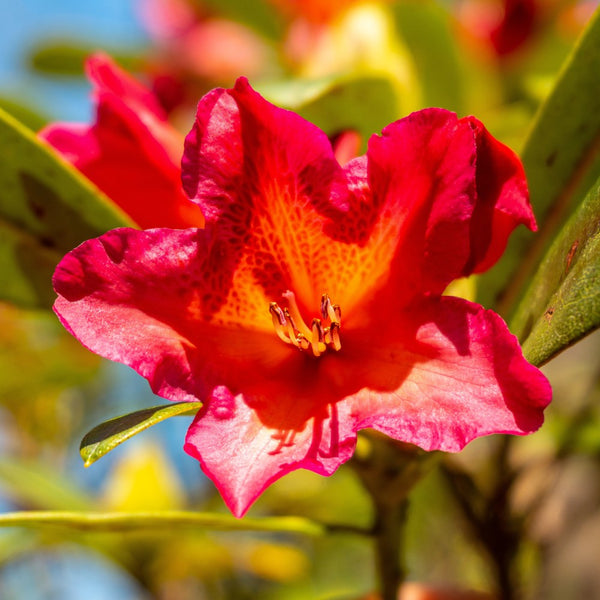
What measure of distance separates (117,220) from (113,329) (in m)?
0.29

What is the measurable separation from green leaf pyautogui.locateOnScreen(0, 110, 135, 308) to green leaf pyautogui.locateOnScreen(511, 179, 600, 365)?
18.2 inches

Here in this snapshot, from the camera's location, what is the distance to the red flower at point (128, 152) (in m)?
0.78

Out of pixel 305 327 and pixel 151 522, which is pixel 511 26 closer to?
pixel 305 327

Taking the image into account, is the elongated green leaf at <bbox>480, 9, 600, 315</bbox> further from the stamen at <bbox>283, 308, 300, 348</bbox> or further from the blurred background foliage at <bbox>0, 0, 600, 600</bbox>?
the stamen at <bbox>283, 308, 300, 348</bbox>

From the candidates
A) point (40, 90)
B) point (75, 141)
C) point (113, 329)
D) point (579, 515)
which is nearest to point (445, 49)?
point (75, 141)

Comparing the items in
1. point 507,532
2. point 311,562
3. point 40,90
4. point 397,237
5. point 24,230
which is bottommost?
point 311,562

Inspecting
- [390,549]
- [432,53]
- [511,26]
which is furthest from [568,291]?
[511,26]

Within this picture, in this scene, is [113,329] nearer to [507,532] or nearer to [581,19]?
[507,532]

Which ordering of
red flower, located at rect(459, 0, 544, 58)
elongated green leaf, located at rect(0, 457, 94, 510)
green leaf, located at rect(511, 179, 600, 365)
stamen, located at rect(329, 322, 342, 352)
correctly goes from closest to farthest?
green leaf, located at rect(511, 179, 600, 365)
stamen, located at rect(329, 322, 342, 352)
elongated green leaf, located at rect(0, 457, 94, 510)
red flower, located at rect(459, 0, 544, 58)

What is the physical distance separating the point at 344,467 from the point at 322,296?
0.47 metres

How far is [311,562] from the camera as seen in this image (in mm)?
1946

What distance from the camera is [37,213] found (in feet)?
2.93

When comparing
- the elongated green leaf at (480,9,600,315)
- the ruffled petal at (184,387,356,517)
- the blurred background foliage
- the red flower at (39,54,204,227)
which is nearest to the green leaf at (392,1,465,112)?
the blurred background foliage

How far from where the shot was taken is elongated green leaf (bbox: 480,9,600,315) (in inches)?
30.1
